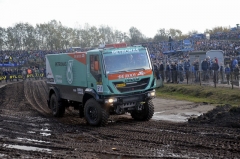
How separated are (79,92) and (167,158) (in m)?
6.67

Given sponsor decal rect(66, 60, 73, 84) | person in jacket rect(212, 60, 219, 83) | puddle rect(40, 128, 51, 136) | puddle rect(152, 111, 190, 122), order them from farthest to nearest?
person in jacket rect(212, 60, 219, 83) < sponsor decal rect(66, 60, 73, 84) < puddle rect(152, 111, 190, 122) < puddle rect(40, 128, 51, 136)

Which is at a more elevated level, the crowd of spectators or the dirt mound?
the crowd of spectators

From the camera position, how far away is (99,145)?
9703 millimetres

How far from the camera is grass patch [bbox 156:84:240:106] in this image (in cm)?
1777

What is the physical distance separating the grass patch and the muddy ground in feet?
6.60

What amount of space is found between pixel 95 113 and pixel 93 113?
0.14 m

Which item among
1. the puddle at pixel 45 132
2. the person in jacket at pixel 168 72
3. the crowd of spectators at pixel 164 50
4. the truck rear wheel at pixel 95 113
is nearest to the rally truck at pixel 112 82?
the truck rear wheel at pixel 95 113

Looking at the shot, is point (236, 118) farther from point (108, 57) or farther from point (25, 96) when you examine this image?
point (25, 96)

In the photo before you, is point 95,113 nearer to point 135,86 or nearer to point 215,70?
point 135,86

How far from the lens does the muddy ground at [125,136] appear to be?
28.1 ft

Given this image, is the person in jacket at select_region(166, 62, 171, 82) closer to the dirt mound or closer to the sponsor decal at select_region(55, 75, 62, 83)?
the sponsor decal at select_region(55, 75, 62, 83)

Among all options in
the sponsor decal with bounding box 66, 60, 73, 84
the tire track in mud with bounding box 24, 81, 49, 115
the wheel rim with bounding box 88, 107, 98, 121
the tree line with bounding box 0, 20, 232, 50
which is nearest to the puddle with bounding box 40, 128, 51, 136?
the wheel rim with bounding box 88, 107, 98, 121

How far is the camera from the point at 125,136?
10.8m

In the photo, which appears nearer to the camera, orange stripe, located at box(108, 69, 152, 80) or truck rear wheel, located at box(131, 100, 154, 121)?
orange stripe, located at box(108, 69, 152, 80)
